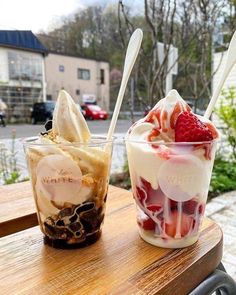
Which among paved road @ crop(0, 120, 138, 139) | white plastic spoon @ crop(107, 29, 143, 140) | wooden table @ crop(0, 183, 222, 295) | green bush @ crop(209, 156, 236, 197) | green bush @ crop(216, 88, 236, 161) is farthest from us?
green bush @ crop(216, 88, 236, 161)

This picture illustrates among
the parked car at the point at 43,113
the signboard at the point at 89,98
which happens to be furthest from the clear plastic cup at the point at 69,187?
the signboard at the point at 89,98

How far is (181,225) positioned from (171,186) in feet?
0.23

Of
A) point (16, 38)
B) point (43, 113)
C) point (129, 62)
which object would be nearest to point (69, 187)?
point (129, 62)

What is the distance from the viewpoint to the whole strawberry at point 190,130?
395 mm

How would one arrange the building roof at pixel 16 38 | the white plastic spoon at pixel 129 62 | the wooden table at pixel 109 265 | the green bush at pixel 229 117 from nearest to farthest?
the wooden table at pixel 109 265, the white plastic spoon at pixel 129 62, the building roof at pixel 16 38, the green bush at pixel 229 117

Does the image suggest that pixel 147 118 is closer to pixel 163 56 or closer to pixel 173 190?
pixel 173 190

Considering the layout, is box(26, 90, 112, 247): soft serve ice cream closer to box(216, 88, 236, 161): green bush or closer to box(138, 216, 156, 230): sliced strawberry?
box(138, 216, 156, 230): sliced strawberry

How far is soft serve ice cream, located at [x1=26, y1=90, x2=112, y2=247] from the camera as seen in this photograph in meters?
0.41

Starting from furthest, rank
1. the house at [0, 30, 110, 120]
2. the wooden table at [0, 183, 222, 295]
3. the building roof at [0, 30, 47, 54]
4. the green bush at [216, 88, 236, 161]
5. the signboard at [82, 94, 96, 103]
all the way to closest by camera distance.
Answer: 1. the signboard at [82, 94, 96, 103]
2. the green bush at [216, 88, 236, 161]
3. the house at [0, 30, 110, 120]
4. the building roof at [0, 30, 47, 54]
5. the wooden table at [0, 183, 222, 295]

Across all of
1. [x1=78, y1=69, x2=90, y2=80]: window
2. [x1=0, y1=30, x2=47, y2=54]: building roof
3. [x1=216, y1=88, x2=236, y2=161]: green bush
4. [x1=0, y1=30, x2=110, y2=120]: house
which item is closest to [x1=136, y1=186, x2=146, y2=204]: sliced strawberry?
[x1=0, y1=30, x2=110, y2=120]: house

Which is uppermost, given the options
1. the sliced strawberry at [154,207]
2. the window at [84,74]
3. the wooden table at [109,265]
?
the window at [84,74]

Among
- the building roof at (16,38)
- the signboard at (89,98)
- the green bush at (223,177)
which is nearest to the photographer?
the building roof at (16,38)

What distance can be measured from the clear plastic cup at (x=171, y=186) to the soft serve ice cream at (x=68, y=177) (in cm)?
6

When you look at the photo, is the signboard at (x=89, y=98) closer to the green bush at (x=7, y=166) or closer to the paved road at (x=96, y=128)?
the paved road at (x=96, y=128)
